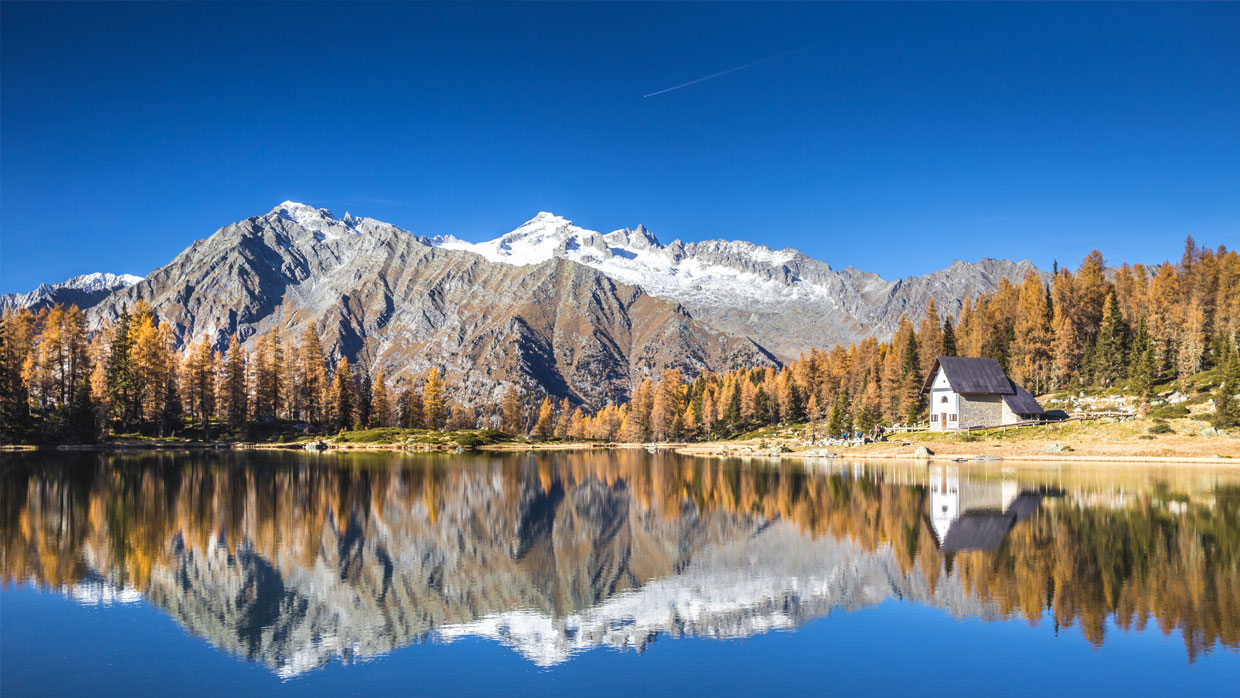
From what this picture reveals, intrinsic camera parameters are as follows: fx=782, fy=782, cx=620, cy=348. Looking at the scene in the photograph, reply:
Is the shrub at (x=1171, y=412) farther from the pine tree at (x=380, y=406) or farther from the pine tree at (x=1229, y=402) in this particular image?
the pine tree at (x=380, y=406)

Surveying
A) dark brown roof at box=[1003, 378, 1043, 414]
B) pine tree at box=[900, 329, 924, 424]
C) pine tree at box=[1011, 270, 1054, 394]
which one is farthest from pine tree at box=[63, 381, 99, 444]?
pine tree at box=[1011, 270, 1054, 394]

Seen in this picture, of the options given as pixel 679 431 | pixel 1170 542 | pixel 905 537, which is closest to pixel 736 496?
pixel 905 537

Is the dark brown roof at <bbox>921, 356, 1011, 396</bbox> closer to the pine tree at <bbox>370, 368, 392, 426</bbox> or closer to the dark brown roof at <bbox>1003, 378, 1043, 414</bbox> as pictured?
the dark brown roof at <bbox>1003, 378, 1043, 414</bbox>

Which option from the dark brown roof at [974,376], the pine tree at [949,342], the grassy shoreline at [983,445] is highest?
the pine tree at [949,342]

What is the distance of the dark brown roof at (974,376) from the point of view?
8906 centimetres

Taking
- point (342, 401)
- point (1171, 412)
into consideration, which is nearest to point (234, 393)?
point (342, 401)

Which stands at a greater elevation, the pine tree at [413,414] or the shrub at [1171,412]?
the shrub at [1171,412]

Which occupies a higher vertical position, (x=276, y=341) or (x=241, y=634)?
(x=276, y=341)

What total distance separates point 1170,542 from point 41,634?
32.6 meters

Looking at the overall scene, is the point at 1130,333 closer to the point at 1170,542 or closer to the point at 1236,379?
the point at 1236,379

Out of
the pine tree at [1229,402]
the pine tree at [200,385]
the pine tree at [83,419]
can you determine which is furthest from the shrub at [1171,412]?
the pine tree at [83,419]

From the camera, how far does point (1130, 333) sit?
104250 millimetres

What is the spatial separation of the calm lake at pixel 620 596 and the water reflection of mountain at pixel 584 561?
12cm

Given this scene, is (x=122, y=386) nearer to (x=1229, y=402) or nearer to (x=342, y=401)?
(x=342, y=401)
